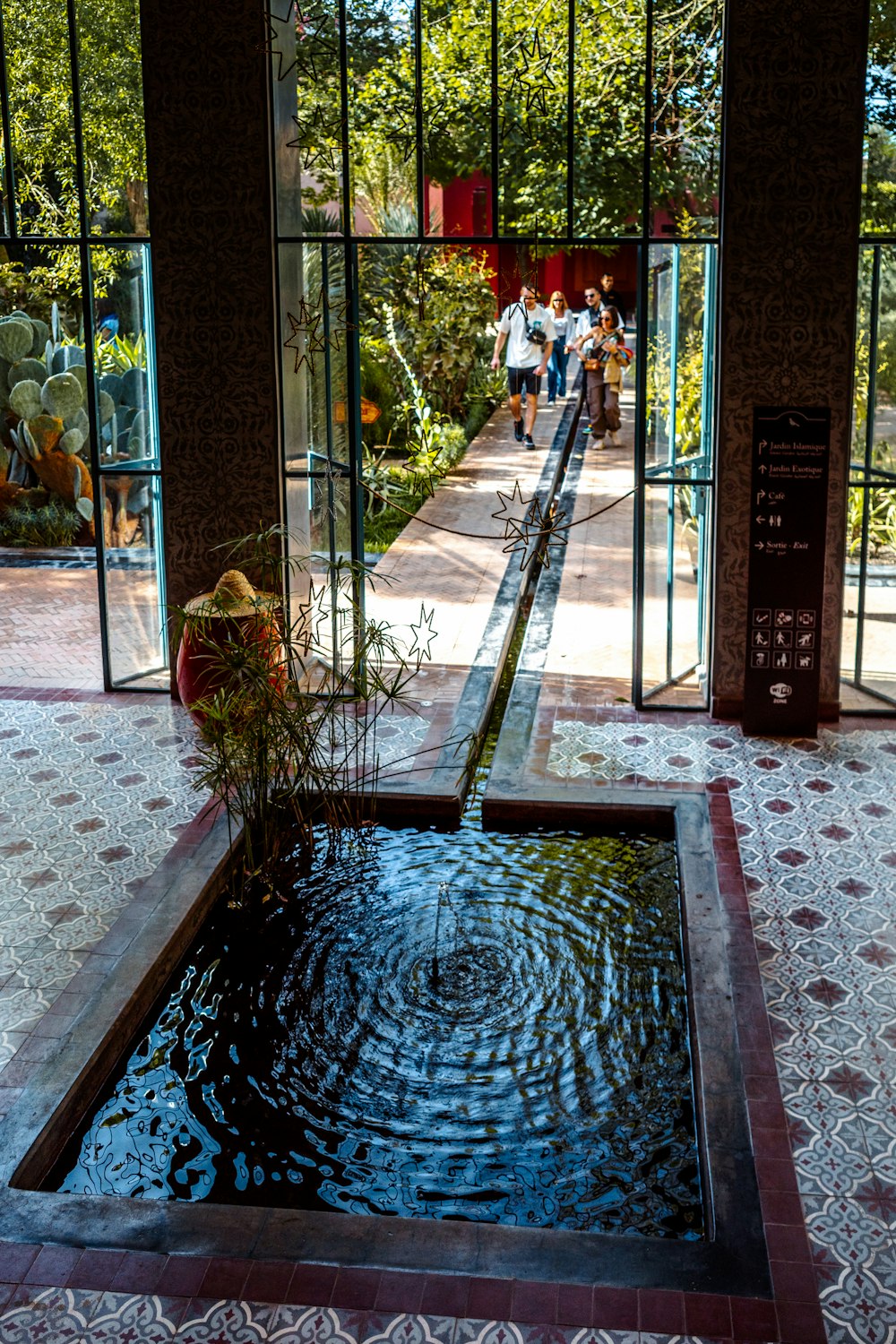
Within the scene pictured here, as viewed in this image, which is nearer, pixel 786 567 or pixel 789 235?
pixel 789 235

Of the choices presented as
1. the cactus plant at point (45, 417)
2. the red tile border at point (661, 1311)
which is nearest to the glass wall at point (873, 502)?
the red tile border at point (661, 1311)

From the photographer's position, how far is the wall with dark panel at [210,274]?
24.5ft

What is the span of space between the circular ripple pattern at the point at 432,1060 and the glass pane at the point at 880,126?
3607 mm

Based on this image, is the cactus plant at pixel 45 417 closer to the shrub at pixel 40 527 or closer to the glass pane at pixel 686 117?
the shrub at pixel 40 527

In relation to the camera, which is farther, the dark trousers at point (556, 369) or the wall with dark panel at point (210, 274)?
the dark trousers at point (556, 369)

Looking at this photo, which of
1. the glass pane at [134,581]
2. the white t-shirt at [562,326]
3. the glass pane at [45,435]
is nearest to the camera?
the glass pane at [134,581]

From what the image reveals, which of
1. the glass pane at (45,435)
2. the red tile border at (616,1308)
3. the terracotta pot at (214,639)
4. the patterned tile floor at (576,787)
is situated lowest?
the red tile border at (616,1308)

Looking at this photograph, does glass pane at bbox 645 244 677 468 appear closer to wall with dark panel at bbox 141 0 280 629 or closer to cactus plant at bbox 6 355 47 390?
wall with dark panel at bbox 141 0 280 629

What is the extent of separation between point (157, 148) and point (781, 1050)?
18.6ft

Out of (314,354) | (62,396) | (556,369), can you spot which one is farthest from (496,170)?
(556,369)

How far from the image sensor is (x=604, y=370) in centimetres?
1512

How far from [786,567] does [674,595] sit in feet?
→ 2.92

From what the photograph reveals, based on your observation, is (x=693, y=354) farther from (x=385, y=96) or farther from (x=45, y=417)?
(x=45, y=417)

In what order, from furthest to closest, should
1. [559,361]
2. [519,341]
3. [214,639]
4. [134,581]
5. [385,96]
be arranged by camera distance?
[559,361]
[519,341]
[134,581]
[385,96]
[214,639]
